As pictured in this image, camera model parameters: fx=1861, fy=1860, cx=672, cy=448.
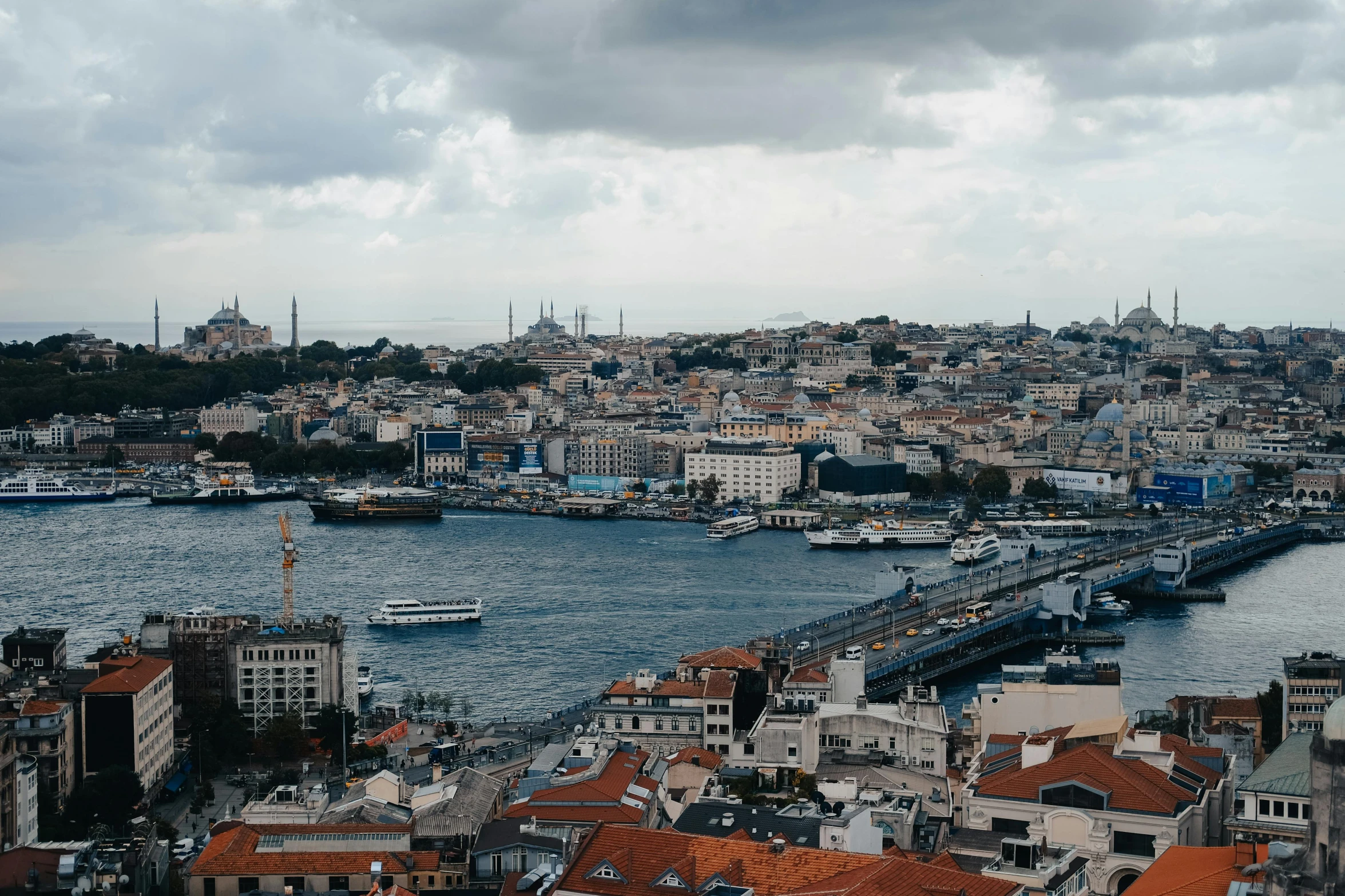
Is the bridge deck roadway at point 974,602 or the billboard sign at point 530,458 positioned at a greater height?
the billboard sign at point 530,458

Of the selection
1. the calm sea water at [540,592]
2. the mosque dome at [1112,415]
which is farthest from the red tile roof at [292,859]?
the mosque dome at [1112,415]

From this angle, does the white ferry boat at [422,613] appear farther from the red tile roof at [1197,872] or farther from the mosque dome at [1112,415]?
the mosque dome at [1112,415]

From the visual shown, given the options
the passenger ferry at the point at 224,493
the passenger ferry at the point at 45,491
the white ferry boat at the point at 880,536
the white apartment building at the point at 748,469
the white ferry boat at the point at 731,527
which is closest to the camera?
the white ferry boat at the point at 880,536

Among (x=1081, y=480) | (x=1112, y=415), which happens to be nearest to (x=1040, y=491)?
(x=1081, y=480)

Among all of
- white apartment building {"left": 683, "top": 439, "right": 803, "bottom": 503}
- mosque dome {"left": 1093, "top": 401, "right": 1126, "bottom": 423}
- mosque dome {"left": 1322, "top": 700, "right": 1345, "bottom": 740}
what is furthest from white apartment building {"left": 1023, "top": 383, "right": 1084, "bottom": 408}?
mosque dome {"left": 1322, "top": 700, "right": 1345, "bottom": 740}

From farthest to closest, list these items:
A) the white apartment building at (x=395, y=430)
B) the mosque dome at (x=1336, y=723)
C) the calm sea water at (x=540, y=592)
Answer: the white apartment building at (x=395, y=430) → the calm sea water at (x=540, y=592) → the mosque dome at (x=1336, y=723)
